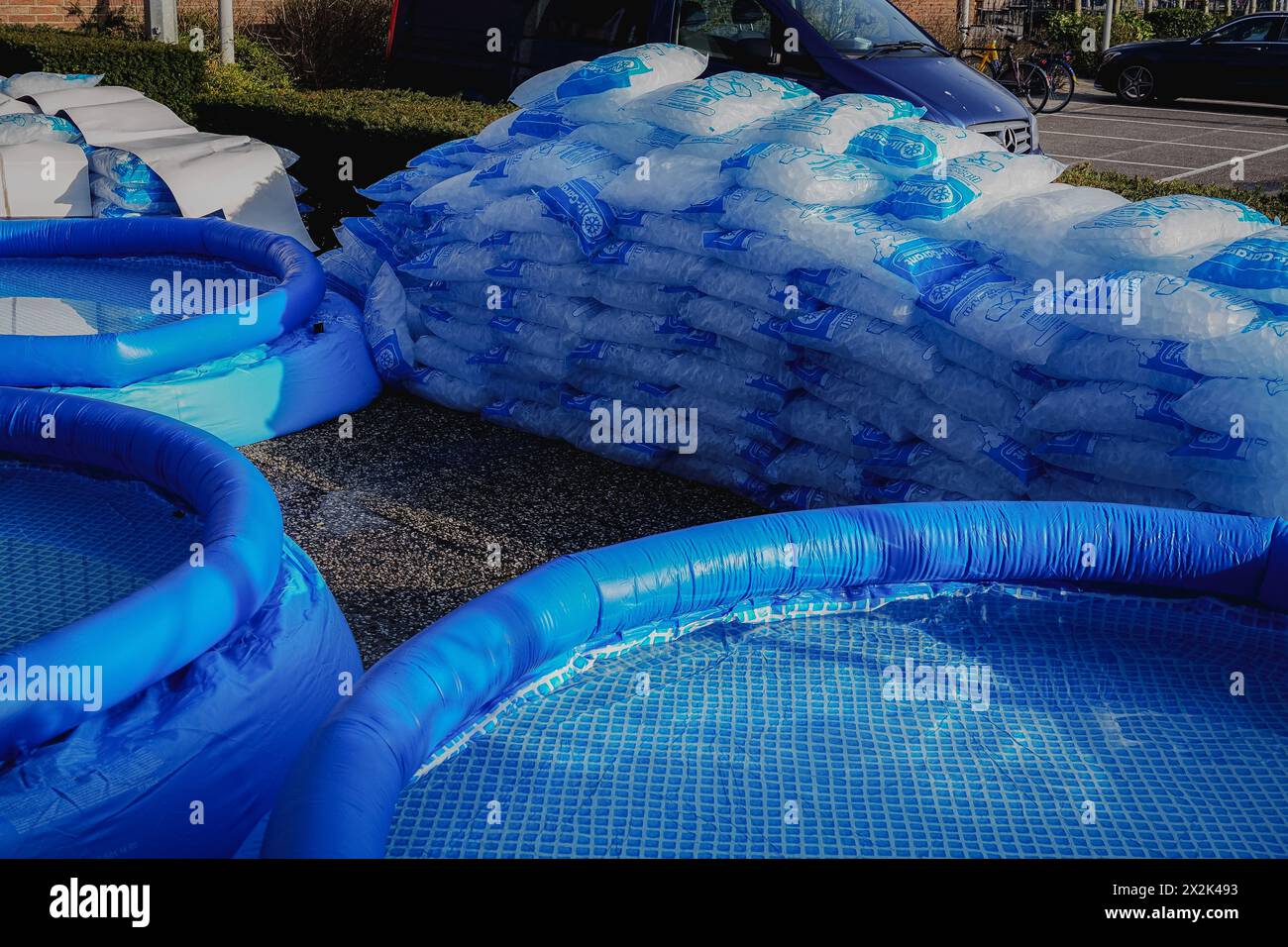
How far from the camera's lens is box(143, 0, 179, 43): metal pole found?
Answer: 1134 centimetres

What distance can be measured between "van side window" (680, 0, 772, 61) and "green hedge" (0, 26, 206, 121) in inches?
155

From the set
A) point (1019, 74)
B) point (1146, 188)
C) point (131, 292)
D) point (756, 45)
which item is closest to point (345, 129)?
Result: point (131, 292)

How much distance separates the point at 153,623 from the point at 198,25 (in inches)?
460

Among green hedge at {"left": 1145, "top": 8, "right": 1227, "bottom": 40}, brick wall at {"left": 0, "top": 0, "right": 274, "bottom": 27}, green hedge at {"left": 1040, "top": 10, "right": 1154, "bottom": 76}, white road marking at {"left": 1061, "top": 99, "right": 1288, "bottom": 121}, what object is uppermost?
green hedge at {"left": 1145, "top": 8, "right": 1227, "bottom": 40}

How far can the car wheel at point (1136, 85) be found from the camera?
16.5 metres

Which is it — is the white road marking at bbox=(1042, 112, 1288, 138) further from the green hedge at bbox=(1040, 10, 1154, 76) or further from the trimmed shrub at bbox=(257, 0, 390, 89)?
the trimmed shrub at bbox=(257, 0, 390, 89)

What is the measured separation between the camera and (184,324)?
474cm

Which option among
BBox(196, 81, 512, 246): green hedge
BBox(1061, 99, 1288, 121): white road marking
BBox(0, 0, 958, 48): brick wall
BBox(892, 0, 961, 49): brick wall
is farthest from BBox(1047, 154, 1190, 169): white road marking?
BBox(196, 81, 512, 246): green hedge

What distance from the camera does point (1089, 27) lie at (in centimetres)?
2108

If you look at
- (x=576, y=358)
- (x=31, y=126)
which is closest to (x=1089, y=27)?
(x=31, y=126)

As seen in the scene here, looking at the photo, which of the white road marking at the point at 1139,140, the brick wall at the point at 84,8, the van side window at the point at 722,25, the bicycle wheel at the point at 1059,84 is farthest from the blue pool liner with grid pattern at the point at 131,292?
the bicycle wheel at the point at 1059,84

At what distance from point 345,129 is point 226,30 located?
4563 mm

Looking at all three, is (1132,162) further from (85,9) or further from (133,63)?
(85,9)
